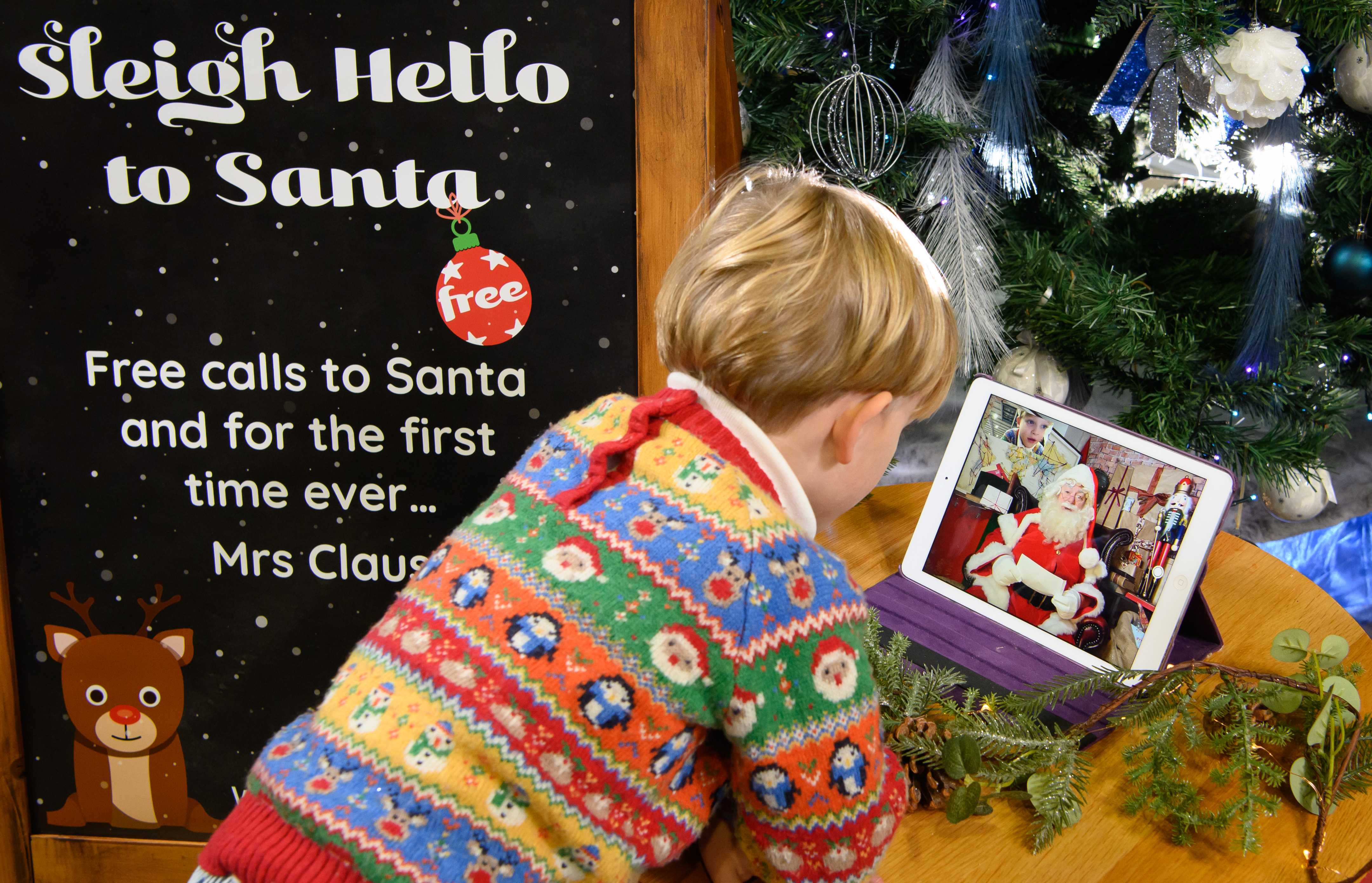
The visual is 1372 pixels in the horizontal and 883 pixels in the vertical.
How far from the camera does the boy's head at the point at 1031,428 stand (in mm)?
899

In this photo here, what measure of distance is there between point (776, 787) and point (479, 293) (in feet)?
2.05

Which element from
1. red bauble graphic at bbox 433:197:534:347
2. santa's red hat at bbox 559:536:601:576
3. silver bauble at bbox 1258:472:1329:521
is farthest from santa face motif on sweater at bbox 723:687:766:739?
silver bauble at bbox 1258:472:1329:521

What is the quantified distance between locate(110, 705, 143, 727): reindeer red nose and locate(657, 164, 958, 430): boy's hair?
0.91 m

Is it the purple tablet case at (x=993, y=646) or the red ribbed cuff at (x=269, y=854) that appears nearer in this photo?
the red ribbed cuff at (x=269, y=854)

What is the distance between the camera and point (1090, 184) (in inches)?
47.5

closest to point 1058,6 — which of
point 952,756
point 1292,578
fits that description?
point 1292,578

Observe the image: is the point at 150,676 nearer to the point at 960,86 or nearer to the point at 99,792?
the point at 99,792

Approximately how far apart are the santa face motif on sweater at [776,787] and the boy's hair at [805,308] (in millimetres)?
259

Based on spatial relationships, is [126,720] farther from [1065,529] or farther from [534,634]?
[1065,529]

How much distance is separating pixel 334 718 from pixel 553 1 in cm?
73

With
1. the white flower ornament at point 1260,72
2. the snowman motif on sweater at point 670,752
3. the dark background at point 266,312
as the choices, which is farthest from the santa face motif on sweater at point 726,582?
the white flower ornament at point 1260,72

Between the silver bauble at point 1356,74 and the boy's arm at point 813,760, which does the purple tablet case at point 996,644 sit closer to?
the boy's arm at point 813,760

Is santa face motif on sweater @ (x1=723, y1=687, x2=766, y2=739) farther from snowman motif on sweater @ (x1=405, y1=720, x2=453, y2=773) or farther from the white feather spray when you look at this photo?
the white feather spray

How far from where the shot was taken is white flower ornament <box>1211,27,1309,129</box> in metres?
0.87
